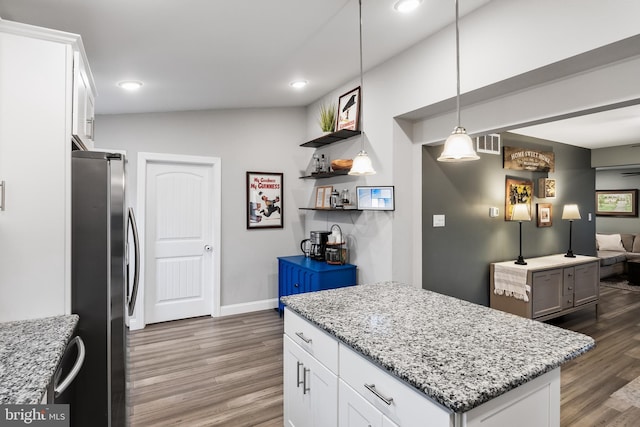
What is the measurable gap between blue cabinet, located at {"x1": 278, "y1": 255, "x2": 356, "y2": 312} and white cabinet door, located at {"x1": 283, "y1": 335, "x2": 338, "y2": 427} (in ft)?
5.54

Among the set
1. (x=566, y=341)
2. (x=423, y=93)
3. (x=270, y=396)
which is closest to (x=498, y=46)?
(x=423, y=93)

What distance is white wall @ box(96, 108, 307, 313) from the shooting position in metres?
3.94

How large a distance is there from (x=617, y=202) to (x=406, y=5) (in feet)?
28.1

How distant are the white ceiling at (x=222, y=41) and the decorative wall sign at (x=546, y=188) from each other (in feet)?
3.82

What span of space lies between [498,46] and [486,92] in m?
0.32

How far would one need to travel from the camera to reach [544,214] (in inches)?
194

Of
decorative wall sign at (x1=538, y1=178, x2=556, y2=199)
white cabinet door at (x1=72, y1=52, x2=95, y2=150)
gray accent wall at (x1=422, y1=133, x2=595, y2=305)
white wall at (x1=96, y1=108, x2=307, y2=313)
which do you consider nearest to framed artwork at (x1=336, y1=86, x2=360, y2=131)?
gray accent wall at (x1=422, y1=133, x2=595, y2=305)

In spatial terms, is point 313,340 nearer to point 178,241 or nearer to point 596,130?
point 178,241

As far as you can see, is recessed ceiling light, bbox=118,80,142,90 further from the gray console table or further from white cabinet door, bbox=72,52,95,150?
the gray console table

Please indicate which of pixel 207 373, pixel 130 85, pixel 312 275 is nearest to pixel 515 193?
pixel 312 275

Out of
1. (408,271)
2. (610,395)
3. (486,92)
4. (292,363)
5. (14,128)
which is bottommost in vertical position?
(610,395)

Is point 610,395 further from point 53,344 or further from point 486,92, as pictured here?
point 53,344

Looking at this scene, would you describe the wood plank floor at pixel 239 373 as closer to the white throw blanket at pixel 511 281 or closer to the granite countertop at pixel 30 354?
the white throw blanket at pixel 511 281

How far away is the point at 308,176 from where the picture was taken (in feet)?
15.2
